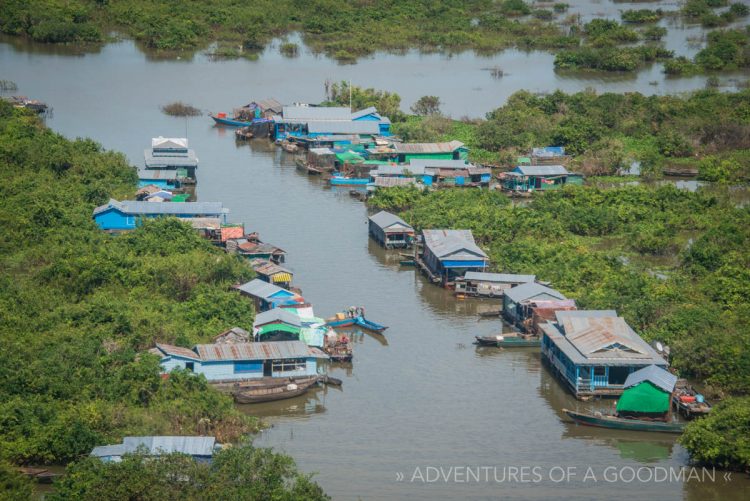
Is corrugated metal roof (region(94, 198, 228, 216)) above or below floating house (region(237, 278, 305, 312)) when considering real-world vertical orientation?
above

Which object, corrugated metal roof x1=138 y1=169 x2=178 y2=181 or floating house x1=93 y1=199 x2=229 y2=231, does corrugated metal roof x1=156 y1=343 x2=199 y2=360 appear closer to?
floating house x1=93 y1=199 x2=229 y2=231

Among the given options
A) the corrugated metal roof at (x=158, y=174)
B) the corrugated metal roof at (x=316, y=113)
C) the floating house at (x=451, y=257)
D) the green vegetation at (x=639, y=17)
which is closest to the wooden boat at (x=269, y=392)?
the floating house at (x=451, y=257)

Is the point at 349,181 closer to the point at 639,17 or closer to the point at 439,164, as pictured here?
the point at 439,164

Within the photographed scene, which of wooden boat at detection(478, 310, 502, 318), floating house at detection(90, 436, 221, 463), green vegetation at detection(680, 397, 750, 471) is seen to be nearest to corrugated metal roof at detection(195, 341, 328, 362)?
floating house at detection(90, 436, 221, 463)

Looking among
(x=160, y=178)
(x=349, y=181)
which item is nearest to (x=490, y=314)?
(x=349, y=181)

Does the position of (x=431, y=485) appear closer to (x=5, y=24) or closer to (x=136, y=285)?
(x=136, y=285)

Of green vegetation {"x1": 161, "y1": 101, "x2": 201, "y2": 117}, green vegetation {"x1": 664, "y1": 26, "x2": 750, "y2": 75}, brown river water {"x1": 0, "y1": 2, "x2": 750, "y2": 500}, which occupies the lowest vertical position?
brown river water {"x1": 0, "y1": 2, "x2": 750, "y2": 500}
